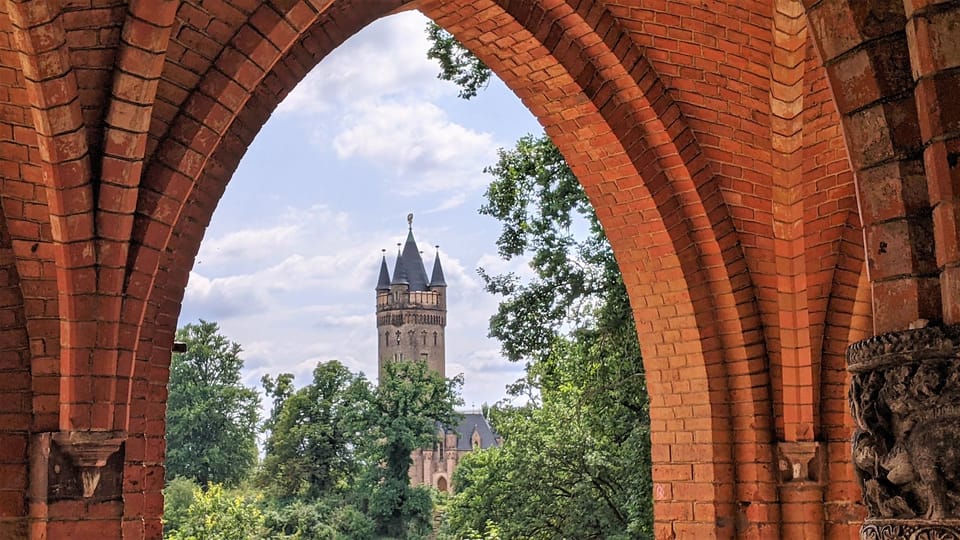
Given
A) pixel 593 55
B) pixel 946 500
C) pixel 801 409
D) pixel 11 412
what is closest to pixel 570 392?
pixel 801 409

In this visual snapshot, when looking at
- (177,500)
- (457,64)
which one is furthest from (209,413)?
(457,64)

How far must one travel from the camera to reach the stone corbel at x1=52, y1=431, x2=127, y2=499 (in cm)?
491

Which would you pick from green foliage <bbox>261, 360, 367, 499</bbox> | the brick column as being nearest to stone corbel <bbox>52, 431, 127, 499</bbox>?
the brick column

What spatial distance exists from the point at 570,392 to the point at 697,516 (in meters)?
11.1

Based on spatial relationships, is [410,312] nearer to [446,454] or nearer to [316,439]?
[446,454]

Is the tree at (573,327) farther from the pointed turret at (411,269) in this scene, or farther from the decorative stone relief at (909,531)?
the pointed turret at (411,269)

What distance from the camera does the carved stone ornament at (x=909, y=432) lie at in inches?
79.1

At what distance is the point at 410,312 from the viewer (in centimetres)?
9050

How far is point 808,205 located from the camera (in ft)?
25.3

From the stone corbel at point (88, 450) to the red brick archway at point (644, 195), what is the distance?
22mm

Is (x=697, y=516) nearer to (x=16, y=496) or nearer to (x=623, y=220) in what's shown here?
(x=623, y=220)

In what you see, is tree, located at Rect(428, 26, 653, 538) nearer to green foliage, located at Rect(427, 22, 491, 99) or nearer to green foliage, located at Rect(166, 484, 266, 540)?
green foliage, located at Rect(427, 22, 491, 99)

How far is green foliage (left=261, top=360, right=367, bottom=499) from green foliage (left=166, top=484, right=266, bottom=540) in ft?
11.3

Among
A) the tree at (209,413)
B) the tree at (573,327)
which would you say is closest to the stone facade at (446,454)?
the tree at (209,413)
